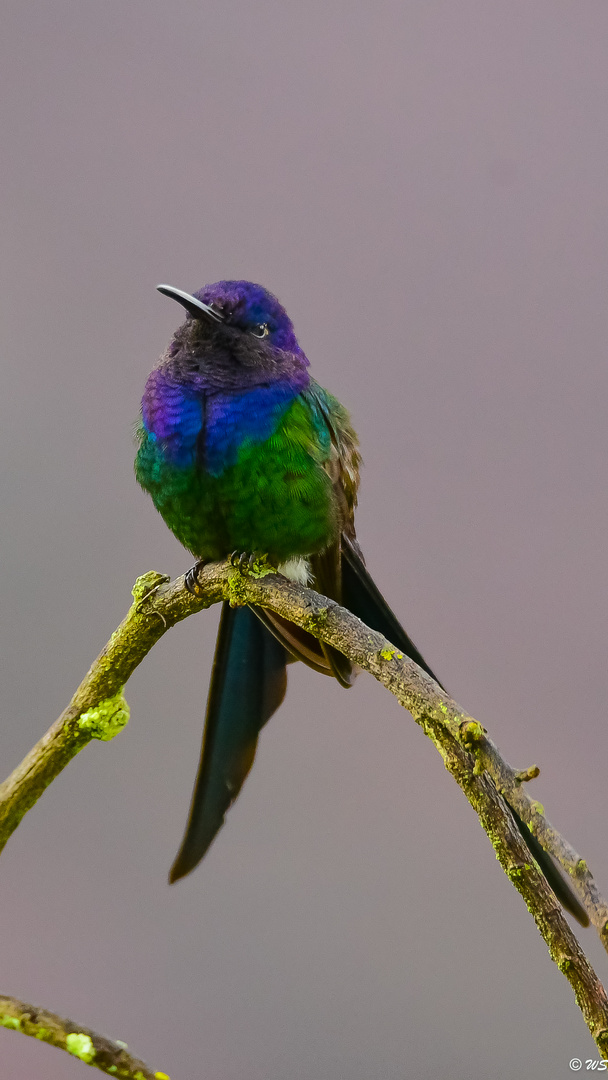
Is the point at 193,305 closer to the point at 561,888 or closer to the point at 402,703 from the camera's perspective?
the point at 402,703

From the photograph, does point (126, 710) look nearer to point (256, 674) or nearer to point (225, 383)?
point (256, 674)

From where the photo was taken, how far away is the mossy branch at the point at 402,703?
0.97 m

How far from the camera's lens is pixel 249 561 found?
154 centimetres

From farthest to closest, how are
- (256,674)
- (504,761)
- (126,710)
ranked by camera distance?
(256,674)
(126,710)
(504,761)

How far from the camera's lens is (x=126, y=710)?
1503 mm

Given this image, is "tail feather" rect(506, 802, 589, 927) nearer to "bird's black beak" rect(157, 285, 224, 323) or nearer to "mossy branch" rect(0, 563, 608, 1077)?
"mossy branch" rect(0, 563, 608, 1077)

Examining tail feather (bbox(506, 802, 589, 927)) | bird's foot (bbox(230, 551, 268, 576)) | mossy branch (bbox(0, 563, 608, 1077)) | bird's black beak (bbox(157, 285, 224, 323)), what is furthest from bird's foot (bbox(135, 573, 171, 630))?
tail feather (bbox(506, 802, 589, 927))

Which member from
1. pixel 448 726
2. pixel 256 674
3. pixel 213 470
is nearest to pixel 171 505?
pixel 213 470

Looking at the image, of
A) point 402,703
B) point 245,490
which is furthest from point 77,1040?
point 245,490

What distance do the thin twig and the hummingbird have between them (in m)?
0.39

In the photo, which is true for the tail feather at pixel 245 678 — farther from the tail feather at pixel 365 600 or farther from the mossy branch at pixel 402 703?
the mossy branch at pixel 402 703

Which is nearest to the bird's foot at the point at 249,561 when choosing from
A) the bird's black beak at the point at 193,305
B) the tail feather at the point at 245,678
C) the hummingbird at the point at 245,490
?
the hummingbird at the point at 245,490

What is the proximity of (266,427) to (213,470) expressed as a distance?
0.11m

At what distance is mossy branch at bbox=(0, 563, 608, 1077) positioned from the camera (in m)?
0.97
